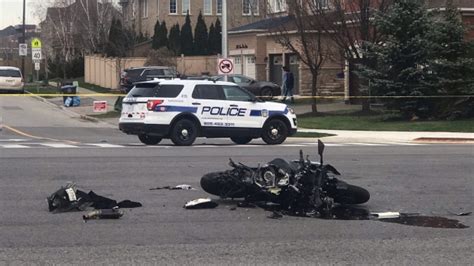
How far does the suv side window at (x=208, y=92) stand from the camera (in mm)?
21266

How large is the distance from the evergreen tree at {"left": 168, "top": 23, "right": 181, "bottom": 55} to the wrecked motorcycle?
170 ft

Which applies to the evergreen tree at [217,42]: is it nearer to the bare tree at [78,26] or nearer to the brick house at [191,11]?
the brick house at [191,11]

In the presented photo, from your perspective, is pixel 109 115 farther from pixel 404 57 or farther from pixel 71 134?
pixel 404 57

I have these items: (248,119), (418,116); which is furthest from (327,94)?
(248,119)

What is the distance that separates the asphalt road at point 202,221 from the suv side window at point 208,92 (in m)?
3.90

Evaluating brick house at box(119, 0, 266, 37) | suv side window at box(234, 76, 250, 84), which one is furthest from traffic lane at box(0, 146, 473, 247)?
brick house at box(119, 0, 266, 37)

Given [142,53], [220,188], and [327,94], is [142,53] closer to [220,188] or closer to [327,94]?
[327,94]

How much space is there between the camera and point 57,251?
7.84 m

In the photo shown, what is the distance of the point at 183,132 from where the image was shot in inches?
829

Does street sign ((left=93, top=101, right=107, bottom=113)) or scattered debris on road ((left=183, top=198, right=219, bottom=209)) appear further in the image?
street sign ((left=93, top=101, right=107, bottom=113))

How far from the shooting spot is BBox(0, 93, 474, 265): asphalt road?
7785mm

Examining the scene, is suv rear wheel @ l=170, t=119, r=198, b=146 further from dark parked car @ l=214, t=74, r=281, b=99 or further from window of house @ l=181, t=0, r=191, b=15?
window of house @ l=181, t=0, r=191, b=15

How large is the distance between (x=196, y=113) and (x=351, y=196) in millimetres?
11217

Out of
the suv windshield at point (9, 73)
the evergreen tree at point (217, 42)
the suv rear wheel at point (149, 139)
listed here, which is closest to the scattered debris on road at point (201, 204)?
the suv rear wheel at point (149, 139)
